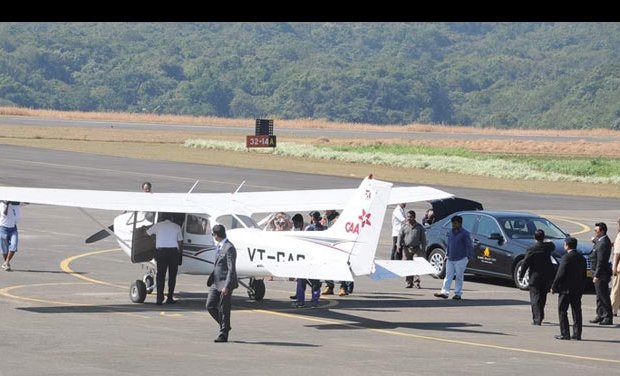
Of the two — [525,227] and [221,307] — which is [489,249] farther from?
[221,307]

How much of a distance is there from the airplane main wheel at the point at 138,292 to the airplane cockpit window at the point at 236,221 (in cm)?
176

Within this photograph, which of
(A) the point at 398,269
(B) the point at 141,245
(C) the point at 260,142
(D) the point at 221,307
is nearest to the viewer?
(D) the point at 221,307

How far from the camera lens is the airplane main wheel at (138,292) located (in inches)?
746

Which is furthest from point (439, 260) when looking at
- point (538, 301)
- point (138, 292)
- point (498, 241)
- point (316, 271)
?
point (316, 271)

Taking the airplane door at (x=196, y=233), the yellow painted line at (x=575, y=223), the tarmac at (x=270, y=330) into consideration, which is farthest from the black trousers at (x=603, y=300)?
the yellow painted line at (x=575, y=223)

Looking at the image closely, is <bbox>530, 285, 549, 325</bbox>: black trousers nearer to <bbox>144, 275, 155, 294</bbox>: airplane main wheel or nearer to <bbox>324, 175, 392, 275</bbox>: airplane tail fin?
<bbox>324, 175, 392, 275</bbox>: airplane tail fin

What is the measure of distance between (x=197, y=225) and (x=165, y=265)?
1.07m

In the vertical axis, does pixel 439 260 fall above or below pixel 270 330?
above

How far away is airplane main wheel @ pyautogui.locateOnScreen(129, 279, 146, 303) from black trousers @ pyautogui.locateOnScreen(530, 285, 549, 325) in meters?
6.64

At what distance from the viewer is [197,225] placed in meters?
19.5

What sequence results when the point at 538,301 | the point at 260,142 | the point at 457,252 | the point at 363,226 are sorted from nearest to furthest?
the point at 363,226, the point at 538,301, the point at 457,252, the point at 260,142

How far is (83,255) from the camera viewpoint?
26922 mm

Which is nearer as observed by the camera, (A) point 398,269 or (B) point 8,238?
(A) point 398,269
